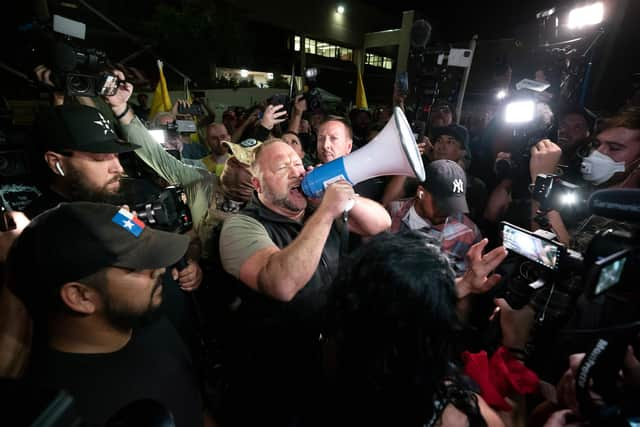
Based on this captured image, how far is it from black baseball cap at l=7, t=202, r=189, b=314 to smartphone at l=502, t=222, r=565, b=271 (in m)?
1.93

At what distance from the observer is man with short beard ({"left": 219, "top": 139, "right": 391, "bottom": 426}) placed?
1.48 meters

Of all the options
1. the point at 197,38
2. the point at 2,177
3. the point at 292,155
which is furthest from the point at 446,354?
the point at 197,38

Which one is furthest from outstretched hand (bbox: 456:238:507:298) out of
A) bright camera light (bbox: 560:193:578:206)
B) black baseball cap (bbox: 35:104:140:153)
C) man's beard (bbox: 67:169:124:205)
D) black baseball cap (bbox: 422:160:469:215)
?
black baseball cap (bbox: 35:104:140:153)

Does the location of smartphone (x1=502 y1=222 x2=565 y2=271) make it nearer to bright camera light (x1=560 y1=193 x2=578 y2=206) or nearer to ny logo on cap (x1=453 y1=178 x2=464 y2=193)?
bright camera light (x1=560 y1=193 x2=578 y2=206)

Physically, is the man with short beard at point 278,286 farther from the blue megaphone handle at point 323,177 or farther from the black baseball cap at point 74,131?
the black baseball cap at point 74,131

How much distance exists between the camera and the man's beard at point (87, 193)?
2045mm

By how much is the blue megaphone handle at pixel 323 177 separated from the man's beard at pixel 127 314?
3.12ft

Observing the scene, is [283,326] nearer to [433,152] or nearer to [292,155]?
[292,155]

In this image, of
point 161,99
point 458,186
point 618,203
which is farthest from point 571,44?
point 161,99

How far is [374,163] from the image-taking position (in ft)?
6.04

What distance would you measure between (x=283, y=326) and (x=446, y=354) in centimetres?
92

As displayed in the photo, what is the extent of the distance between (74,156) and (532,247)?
2.95m

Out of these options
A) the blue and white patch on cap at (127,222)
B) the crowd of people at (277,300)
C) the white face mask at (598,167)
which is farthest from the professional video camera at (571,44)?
the blue and white patch on cap at (127,222)

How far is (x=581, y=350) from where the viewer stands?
5.32 ft
